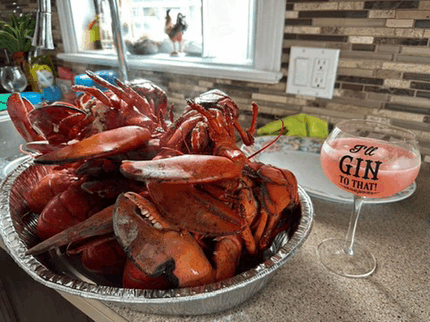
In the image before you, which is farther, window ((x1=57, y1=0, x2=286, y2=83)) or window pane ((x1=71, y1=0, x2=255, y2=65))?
window pane ((x1=71, y1=0, x2=255, y2=65))

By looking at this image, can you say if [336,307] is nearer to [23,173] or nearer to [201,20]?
[23,173]

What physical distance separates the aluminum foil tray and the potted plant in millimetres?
1349

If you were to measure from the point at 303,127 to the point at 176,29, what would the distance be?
69 centimetres

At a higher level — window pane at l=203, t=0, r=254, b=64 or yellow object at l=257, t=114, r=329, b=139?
window pane at l=203, t=0, r=254, b=64

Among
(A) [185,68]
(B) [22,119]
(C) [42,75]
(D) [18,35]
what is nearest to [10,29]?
(D) [18,35]

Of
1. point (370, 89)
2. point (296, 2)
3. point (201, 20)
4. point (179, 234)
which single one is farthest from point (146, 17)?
point (179, 234)

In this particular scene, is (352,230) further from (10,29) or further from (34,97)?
(10,29)

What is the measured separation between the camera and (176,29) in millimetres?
1291

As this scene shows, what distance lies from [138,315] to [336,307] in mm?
261

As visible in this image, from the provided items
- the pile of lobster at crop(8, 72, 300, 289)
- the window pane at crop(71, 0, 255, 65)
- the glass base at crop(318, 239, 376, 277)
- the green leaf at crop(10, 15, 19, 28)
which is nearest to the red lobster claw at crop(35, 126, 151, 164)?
the pile of lobster at crop(8, 72, 300, 289)

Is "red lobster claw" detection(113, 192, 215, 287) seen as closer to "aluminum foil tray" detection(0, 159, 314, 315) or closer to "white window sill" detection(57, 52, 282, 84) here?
"aluminum foil tray" detection(0, 159, 314, 315)

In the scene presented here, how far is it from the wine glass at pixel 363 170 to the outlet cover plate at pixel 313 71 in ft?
1.33

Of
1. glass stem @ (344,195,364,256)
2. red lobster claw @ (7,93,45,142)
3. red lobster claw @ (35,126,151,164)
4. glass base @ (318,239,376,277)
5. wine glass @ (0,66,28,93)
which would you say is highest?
red lobster claw @ (35,126,151,164)

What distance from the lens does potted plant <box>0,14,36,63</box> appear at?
1505 mm
